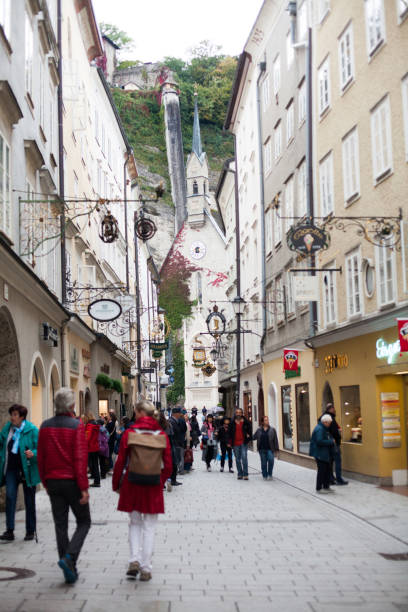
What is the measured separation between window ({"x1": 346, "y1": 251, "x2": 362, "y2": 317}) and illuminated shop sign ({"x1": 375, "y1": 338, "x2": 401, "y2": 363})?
1676 mm

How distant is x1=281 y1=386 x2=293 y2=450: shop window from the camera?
83.3 feet

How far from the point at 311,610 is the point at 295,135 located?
19959 mm

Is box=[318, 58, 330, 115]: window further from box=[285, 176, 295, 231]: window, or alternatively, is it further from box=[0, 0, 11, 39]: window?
box=[0, 0, 11, 39]: window

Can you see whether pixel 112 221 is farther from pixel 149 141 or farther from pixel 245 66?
pixel 149 141

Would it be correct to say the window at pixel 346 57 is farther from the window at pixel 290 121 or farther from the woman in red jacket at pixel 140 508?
the woman in red jacket at pixel 140 508

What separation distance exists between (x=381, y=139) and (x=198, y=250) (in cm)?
6423

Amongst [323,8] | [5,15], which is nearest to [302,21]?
[323,8]

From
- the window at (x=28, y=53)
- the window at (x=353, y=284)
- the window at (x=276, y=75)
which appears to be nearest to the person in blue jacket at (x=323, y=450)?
the window at (x=353, y=284)

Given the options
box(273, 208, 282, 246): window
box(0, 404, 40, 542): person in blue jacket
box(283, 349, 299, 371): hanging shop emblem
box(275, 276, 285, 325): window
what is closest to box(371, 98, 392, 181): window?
box(283, 349, 299, 371): hanging shop emblem

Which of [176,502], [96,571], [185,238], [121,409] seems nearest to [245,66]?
[121,409]

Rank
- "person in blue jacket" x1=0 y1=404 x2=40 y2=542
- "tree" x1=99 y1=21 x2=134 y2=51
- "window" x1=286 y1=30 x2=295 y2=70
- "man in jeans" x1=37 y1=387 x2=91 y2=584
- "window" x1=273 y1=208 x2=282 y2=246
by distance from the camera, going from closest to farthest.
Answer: "man in jeans" x1=37 y1=387 x2=91 y2=584
"person in blue jacket" x1=0 y1=404 x2=40 y2=542
"window" x1=286 y1=30 x2=295 y2=70
"window" x1=273 y1=208 x2=282 y2=246
"tree" x1=99 y1=21 x2=134 y2=51

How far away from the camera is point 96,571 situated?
24.8 ft

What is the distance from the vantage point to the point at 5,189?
12.4m

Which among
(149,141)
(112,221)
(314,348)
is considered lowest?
(314,348)
